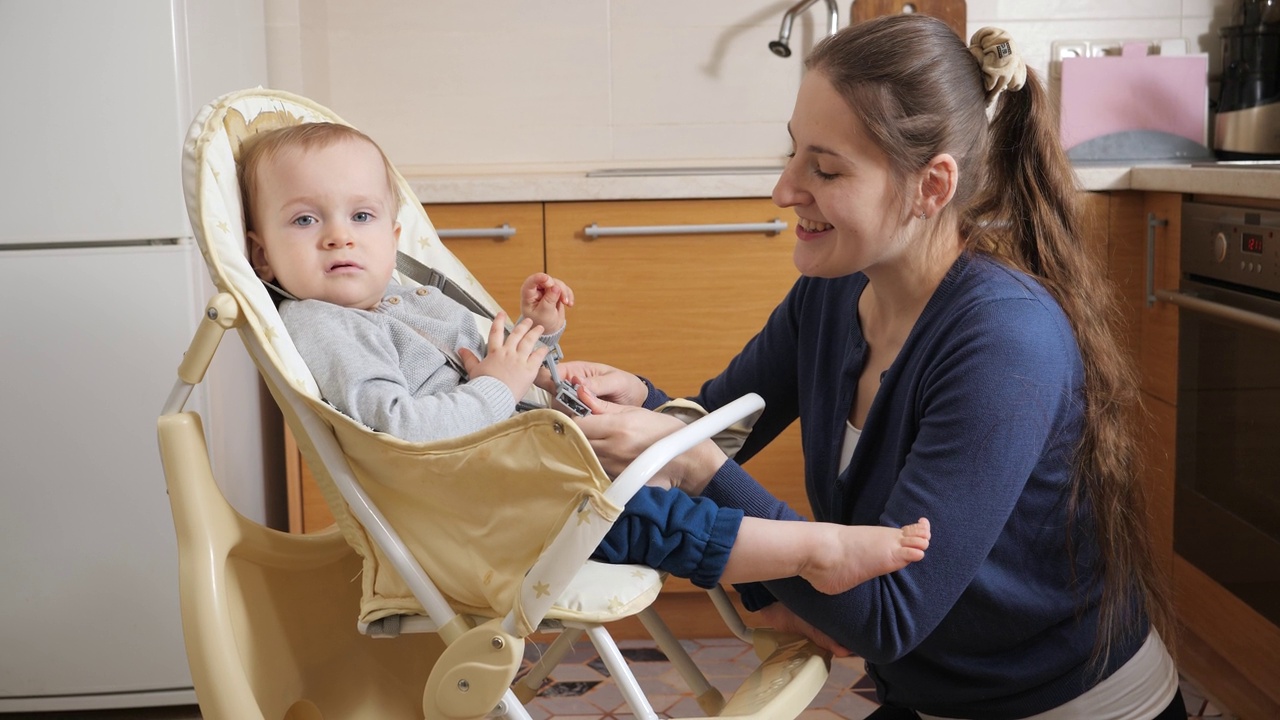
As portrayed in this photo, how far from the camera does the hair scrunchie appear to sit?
1149 millimetres

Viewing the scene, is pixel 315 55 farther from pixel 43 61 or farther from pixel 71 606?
pixel 71 606

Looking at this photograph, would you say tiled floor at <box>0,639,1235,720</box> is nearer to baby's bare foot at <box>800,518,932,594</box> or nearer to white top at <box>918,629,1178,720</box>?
white top at <box>918,629,1178,720</box>

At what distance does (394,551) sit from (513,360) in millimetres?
253

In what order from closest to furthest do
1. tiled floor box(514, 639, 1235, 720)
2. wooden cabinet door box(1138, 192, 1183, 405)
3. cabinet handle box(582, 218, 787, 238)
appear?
tiled floor box(514, 639, 1235, 720)
wooden cabinet door box(1138, 192, 1183, 405)
cabinet handle box(582, 218, 787, 238)

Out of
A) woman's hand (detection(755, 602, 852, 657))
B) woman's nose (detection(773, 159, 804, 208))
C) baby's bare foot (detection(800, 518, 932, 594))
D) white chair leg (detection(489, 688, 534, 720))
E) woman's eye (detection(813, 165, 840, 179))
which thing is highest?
woman's eye (detection(813, 165, 840, 179))

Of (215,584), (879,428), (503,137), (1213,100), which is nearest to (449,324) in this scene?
(215,584)

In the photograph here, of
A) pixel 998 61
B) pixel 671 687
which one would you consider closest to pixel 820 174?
pixel 998 61

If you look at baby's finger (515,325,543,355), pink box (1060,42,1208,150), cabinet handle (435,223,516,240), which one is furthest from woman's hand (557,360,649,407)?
pink box (1060,42,1208,150)

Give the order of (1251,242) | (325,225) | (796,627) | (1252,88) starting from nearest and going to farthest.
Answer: (796,627)
(325,225)
(1251,242)
(1252,88)

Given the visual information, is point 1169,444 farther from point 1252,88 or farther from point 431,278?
point 431,278

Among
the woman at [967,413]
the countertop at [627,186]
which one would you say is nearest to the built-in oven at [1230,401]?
the countertop at [627,186]

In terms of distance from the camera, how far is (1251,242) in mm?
1810

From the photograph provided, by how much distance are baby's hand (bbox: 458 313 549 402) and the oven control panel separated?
46.8 inches

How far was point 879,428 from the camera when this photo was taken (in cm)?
118
